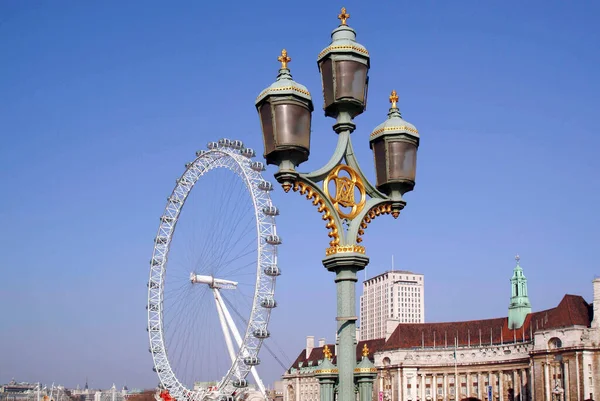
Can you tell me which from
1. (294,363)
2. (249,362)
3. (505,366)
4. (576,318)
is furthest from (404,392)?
(249,362)

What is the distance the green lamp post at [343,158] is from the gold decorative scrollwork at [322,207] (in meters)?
0.01

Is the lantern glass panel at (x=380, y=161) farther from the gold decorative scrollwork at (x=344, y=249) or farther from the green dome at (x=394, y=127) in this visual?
the gold decorative scrollwork at (x=344, y=249)

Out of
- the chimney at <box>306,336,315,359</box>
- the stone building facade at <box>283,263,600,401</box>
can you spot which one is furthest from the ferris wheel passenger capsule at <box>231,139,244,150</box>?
the chimney at <box>306,336,315,359</box>

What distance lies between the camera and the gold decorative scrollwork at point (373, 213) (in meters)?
10.8

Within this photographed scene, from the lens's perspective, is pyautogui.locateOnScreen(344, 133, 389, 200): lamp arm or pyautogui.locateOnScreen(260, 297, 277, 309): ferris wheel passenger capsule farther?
pyautogui.locateOnScreen(260, 297, 277, 309): ferris wheel passenger capsule

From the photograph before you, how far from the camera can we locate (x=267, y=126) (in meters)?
10.4

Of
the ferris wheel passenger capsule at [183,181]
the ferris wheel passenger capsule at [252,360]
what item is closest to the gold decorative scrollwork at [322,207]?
the ferris wheel passenger capsule at [252,360]

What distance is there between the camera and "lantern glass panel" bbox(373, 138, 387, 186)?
11.4 m

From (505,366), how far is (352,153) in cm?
9075

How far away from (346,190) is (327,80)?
5.85ft

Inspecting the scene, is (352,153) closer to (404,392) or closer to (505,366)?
(505,366)

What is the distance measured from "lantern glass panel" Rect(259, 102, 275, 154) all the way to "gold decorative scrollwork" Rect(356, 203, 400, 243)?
1.78 metres

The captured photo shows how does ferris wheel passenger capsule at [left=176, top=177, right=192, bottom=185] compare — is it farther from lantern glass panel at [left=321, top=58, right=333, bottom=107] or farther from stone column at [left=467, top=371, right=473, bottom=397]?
lantern glass panel at [left=321, top=58, right=333, bottom=107]

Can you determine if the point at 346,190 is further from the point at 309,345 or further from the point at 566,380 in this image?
the point at 309,345
